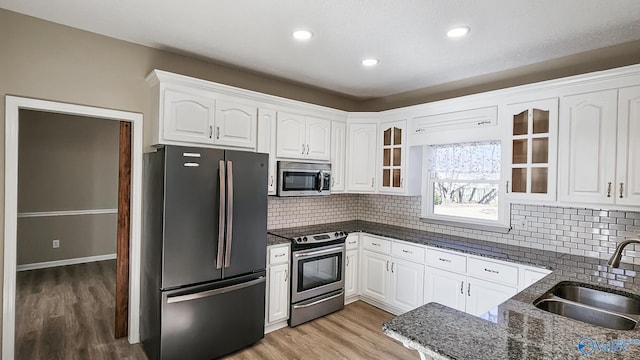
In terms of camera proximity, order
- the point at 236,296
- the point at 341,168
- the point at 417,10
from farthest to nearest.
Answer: the point at 341,168 < the point at 236,296 < the point at 417,10

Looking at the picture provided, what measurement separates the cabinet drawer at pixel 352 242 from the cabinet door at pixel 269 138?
1083 mm

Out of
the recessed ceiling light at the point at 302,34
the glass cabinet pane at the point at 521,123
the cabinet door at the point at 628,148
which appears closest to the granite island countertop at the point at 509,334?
the cabinet door at the point at 628,148

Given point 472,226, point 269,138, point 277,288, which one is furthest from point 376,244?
point 269,138

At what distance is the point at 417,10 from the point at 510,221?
7.50ft

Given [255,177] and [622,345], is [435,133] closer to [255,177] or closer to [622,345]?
[255,177]

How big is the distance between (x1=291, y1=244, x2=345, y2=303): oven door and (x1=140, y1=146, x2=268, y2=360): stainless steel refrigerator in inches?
17.2

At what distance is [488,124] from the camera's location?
10.2 ft

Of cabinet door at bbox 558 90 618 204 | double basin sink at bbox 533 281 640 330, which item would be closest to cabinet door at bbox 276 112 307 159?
cabinet door at bbox 558 90 618 204

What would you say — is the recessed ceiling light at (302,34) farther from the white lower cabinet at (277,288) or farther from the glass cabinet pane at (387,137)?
the white lower cabinet at (277,288)

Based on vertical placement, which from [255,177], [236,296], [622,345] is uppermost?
[255,177]

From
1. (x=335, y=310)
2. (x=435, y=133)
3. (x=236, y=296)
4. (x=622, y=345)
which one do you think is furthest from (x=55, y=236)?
(x=622, y=345)

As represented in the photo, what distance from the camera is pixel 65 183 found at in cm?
532

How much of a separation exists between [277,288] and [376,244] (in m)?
1.28

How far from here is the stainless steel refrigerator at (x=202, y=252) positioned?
2.47 metres
